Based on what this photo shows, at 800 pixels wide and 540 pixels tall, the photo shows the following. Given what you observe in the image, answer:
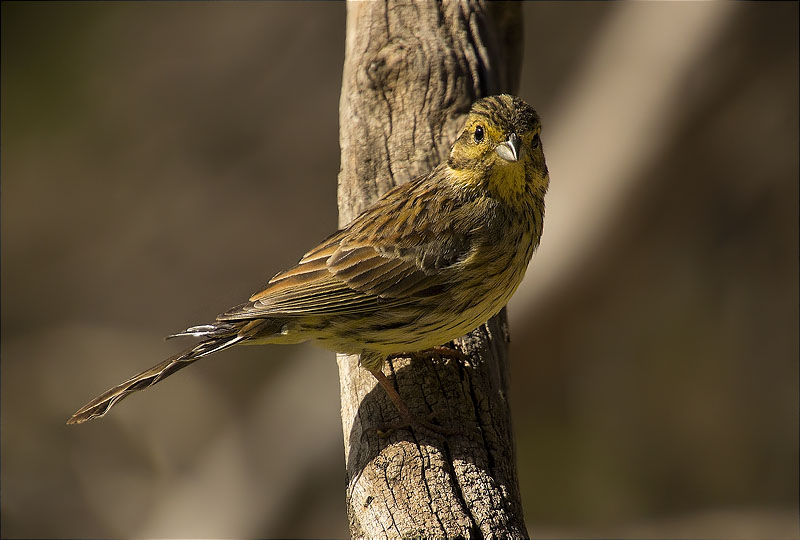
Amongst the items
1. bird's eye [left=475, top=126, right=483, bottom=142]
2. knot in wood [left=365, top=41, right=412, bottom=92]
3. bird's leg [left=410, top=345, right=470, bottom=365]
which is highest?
knot in wood [left=365, top=41, right=412, bottom=92]

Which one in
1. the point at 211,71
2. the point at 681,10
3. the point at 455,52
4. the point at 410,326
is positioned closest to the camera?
the point at 410,326

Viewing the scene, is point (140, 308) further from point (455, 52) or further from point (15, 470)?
point (455, 52)

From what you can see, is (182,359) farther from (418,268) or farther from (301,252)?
(301,252)

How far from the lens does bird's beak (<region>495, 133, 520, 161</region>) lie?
165 inches

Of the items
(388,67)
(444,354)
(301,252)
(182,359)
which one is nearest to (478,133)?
(388,67)

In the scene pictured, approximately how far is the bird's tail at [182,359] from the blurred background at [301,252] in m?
2.97

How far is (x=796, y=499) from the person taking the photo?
8.80 metres

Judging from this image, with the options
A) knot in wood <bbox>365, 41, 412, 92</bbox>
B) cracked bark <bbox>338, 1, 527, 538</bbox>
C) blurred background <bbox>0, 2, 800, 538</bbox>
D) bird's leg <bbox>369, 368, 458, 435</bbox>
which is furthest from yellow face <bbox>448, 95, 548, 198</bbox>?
blurred background <bbox>0, 2, 800, 538</bbox>

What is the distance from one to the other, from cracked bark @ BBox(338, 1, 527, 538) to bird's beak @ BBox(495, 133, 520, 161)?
2.54ft

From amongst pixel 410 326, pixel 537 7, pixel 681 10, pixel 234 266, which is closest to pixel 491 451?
pixel 410 326

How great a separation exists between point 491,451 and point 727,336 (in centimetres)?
647

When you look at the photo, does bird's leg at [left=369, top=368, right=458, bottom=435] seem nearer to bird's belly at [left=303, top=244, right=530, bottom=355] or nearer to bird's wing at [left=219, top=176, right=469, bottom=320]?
bird's belly at [left=303, top=244, right=530, bottom=355]

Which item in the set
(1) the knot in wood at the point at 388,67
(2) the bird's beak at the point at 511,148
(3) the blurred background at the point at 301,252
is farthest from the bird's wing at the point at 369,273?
(3) the blurred background at the point at 301,252

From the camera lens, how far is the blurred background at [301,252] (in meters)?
8.56
